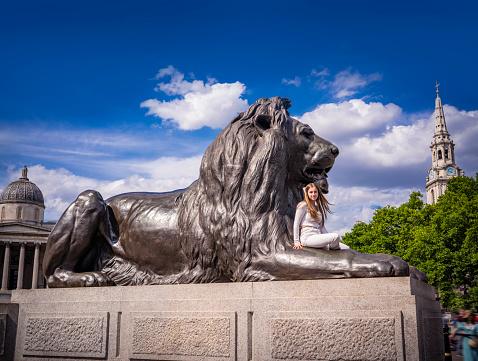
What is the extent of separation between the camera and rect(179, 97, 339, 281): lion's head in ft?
18.6

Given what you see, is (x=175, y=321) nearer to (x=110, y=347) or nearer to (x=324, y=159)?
(x=110, y=347)

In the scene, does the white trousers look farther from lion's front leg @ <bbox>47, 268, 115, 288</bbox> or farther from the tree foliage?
the tree foliage

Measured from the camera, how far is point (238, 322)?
17.0 ft

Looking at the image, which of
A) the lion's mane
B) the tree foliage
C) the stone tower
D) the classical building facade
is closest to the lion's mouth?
the lion's mane

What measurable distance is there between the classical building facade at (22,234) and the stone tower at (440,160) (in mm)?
74657

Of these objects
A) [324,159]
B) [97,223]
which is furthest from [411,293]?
[97,223]

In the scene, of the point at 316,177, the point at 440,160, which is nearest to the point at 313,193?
the point at 316,177

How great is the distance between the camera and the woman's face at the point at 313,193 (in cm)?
562

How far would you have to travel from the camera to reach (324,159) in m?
6.22

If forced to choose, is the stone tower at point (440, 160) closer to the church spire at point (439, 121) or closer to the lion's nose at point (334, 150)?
the church spire at point (439, 121)

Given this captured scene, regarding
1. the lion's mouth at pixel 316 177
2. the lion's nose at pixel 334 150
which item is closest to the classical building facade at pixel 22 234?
the lion's mouth at pixel 316 177

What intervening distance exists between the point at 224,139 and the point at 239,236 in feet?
4.34

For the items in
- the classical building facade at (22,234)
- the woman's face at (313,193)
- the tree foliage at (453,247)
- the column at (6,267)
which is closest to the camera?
the woman's face at (313,193)

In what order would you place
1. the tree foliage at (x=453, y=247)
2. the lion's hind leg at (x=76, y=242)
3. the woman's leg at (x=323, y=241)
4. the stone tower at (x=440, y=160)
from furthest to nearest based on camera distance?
the stone tower at (x=440, y=160) < the tree foliage at (x=453, y=247) < the lion's hind leg at (x=76, y=242) < the woman's leg at (x=323, y=241)
